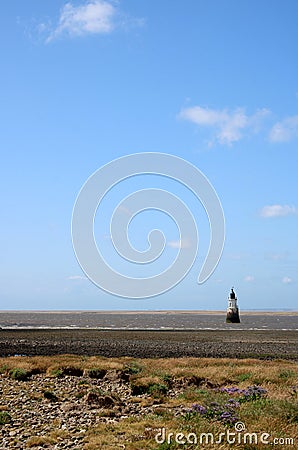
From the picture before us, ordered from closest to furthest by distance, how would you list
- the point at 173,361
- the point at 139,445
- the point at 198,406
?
the point at 139,445 → the point at 198,406 → the point at 173,361

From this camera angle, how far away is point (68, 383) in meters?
22.5

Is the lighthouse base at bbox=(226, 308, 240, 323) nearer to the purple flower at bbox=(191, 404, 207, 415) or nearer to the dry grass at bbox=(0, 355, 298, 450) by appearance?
the dry grass at bbox=(0, 355, 298, 450)

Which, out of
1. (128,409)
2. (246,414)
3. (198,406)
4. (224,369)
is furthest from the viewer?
(224,369)

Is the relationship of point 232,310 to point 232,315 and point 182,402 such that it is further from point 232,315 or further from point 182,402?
point 182,402

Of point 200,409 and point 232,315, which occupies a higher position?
A: point 232,315

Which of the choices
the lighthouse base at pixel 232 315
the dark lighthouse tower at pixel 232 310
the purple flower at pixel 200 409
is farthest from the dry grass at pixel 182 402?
the lighthouse base at pixel 232 315

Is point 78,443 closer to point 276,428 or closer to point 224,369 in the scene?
point 276,428

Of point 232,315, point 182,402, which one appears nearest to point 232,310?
point 232,315

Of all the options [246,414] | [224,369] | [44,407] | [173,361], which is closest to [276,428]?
[246,414]

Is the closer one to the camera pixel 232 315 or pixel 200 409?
pixel 200 409

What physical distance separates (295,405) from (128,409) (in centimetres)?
544

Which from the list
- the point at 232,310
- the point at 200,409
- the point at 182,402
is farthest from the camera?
the point at 232,310

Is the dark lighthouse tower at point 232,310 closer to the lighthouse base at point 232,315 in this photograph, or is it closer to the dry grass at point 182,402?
the lighthouse base at point 232,315

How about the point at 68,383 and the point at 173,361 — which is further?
the point at 173,361
